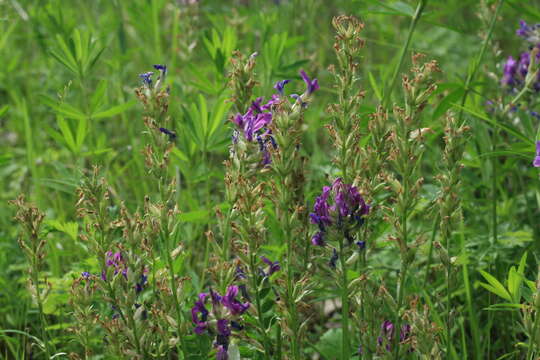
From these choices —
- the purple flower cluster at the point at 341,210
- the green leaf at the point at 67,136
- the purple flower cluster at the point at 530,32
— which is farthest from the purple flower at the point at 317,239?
the purple flower cluster at the point at 530,32

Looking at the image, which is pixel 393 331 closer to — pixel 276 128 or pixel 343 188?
pixel 343 188

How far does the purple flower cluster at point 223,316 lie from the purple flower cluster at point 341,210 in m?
0.34

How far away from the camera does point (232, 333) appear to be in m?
2.02

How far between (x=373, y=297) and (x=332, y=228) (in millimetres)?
318

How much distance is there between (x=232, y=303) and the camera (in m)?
1.98

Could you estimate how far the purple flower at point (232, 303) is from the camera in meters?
1.97

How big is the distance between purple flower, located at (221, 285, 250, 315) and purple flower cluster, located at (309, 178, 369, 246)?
1.06 feet

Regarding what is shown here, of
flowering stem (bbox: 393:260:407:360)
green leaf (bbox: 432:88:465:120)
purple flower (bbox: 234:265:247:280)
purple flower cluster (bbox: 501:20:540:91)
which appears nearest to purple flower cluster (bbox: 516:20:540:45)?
purple flower cluster (bbox: 501:20:540:91)

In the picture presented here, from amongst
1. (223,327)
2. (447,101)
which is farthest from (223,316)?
(447,101)

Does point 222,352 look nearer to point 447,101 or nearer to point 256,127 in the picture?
point 256,127

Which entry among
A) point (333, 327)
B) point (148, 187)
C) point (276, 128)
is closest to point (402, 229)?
point (276, 128)

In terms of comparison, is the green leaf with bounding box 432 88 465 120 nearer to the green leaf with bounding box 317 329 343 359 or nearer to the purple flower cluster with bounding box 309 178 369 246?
the green leaf with bounding box 317 329 343 359

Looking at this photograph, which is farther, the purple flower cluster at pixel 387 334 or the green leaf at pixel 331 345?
the green leaf at pixel 331 345

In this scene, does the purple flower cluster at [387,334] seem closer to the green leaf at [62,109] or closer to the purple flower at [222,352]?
the purple flower at [222,352]
